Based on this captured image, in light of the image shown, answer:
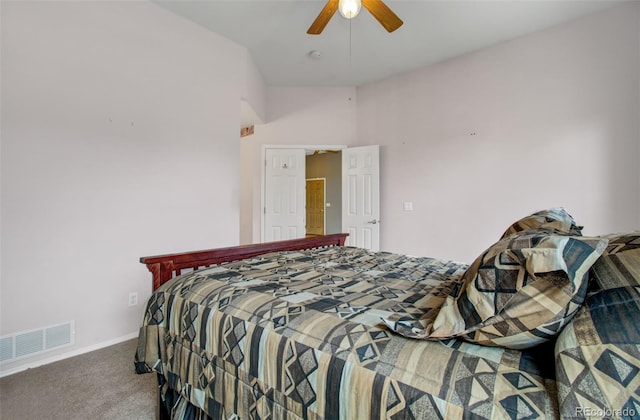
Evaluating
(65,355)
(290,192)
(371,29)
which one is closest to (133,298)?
(65,355)

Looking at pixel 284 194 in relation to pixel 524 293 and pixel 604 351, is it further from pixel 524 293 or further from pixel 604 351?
pixel 604 351

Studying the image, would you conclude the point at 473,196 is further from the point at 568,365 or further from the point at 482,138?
the point at 568,365

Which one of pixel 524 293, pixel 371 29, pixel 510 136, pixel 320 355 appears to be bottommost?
pixel 320 355

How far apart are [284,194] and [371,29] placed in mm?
2482

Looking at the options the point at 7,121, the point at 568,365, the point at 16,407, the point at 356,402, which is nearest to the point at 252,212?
the point at 7,121

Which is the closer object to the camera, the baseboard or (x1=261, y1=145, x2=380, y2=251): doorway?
the baseboard

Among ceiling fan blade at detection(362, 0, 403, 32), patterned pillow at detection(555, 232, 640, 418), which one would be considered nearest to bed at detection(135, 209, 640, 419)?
patterned pillow at detection(555, 232, 640, 418)

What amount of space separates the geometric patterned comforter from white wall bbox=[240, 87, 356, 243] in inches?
124

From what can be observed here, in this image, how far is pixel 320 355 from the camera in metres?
0.88

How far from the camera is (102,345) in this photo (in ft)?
7.85

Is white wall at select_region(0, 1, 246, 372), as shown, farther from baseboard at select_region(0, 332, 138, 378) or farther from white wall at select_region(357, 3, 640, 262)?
white wall at select_region(357, 3, 640, 262)

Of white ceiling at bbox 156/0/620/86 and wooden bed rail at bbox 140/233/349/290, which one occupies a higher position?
white ceiling at bbox 156/0/620/86

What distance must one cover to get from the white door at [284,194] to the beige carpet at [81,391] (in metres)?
2.65

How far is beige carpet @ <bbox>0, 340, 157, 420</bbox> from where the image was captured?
1.60 meters
